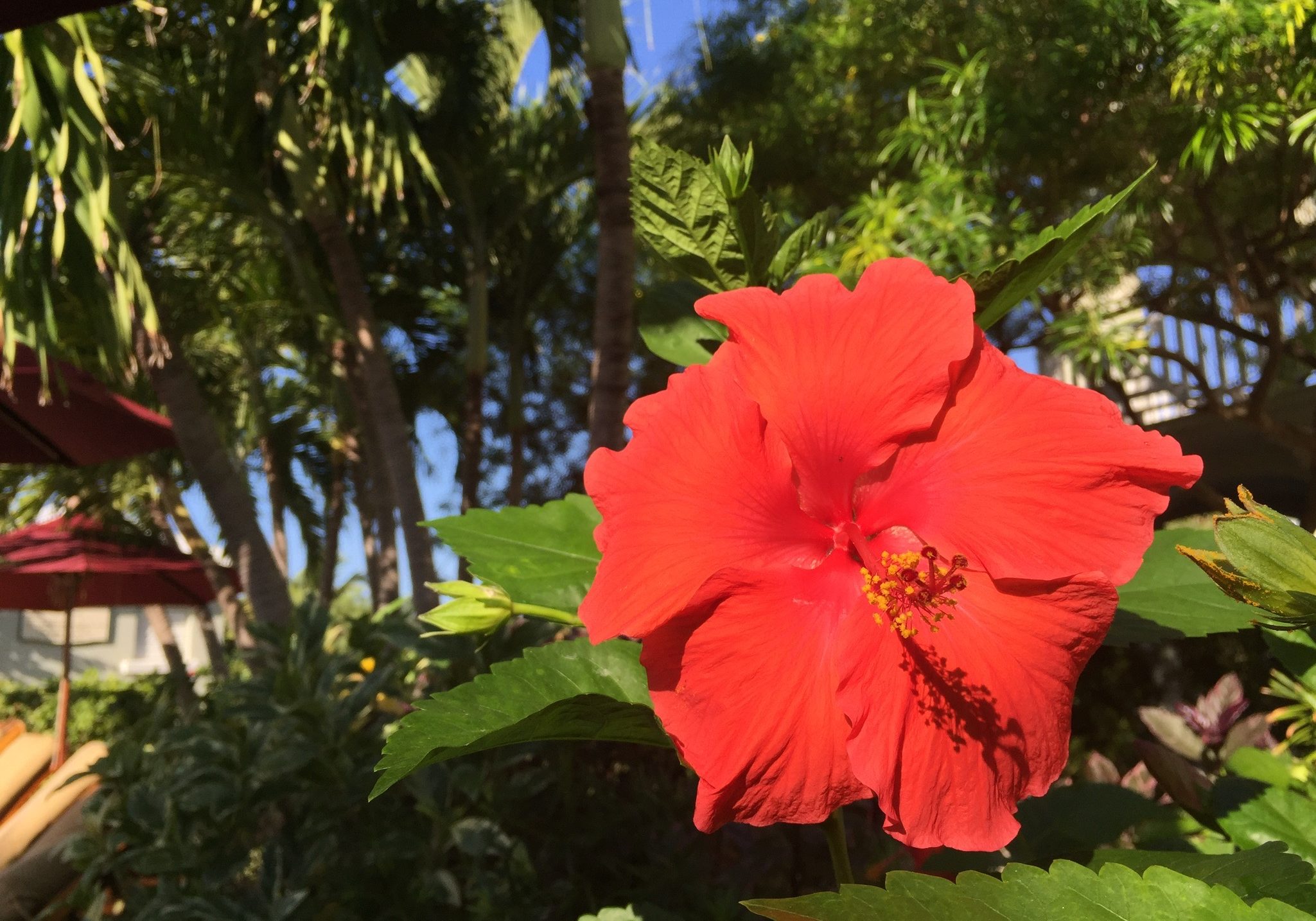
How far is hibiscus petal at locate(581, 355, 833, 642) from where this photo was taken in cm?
45

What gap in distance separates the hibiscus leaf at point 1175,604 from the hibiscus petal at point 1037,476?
131 millimetres

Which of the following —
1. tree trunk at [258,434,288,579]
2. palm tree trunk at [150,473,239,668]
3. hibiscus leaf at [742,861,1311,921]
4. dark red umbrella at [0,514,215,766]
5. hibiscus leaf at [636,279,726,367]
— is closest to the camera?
hibiscus leaf at [742,861,1311,921]

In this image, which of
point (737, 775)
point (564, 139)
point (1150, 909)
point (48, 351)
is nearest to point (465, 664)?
point (737, 775)

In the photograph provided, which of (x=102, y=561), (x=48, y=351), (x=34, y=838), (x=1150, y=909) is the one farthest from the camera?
(x=102, y=561)

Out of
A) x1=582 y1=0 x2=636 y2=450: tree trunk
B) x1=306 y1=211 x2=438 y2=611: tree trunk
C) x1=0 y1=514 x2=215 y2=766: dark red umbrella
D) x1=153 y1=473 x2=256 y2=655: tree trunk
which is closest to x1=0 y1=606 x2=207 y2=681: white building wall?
x1=153 y1=473 x2=256 y2=655: tree trunk

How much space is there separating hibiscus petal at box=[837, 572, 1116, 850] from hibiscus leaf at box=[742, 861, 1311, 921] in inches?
2.4

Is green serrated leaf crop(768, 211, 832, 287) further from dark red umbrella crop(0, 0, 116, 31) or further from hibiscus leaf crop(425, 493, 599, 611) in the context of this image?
dark red umbrella crop(0, 0, 116, 31)

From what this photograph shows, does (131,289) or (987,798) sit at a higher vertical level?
(131,289)

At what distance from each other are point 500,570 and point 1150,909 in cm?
43

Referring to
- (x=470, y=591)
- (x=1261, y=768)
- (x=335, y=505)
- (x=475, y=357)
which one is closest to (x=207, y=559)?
(x=475, y=357)

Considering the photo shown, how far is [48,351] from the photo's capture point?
3.70 m

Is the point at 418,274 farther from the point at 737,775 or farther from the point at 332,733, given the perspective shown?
the point at 737,775

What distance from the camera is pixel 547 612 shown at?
625 millimetres

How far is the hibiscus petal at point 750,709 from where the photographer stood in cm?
43
